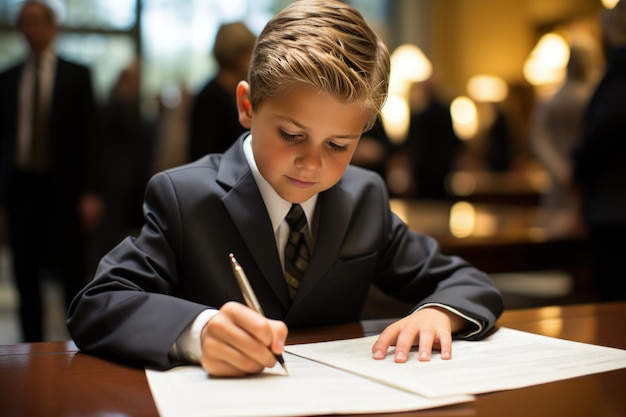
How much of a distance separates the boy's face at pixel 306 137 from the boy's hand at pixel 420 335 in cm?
26

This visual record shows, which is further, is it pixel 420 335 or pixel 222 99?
pixel 222 99

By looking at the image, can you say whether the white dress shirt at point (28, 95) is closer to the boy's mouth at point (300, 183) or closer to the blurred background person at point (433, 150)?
the boy's mouth at point (300, 183)

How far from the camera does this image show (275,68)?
1212mm

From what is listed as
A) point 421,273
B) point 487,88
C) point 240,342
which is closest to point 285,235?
point 421,273

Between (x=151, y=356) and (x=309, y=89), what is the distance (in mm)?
471

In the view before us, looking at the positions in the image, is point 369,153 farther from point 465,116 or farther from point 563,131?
point 465,116

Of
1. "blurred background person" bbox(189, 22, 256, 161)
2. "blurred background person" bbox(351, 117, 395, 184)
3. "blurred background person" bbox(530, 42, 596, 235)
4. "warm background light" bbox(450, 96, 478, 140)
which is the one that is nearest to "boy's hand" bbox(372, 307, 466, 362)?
"blurred background person" bbox(189, 22, 256, 161)

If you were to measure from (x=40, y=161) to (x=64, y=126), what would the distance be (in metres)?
0.21

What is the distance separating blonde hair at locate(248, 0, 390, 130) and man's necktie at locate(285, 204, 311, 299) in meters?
0.20

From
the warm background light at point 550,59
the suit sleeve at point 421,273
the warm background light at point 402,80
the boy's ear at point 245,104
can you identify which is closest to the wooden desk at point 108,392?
the suit sleeve at point 421,273

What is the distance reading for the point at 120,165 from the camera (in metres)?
5.96

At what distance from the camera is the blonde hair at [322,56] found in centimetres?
118

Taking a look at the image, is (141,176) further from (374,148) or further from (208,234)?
(208,234)

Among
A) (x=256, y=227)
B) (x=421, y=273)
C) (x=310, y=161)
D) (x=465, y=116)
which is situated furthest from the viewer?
(x=465, y=116)
